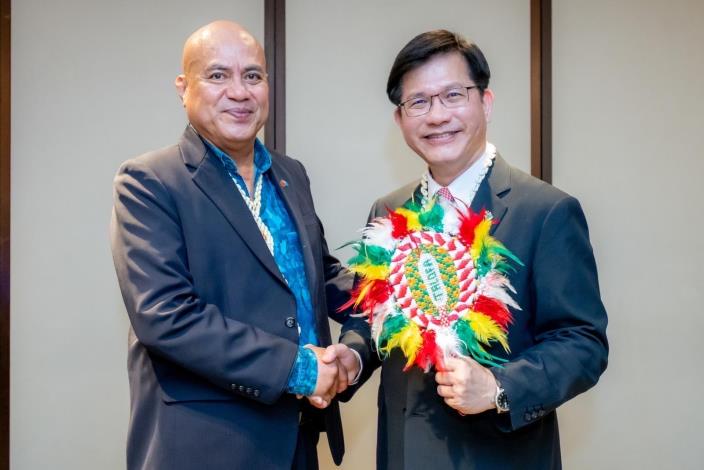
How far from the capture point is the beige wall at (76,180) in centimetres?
239

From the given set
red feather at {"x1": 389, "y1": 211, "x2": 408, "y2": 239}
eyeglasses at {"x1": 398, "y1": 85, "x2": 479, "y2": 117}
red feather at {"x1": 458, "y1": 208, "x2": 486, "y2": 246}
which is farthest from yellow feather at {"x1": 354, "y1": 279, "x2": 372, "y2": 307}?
eyeglasses at {"x1": 398, "y1": 85, "x2": 479, "y2": 117}

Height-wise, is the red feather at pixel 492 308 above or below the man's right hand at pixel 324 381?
above

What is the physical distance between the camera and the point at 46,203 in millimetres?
2400

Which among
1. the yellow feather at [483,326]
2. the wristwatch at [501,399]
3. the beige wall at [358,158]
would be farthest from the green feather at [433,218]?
the beige wall at [358,158]

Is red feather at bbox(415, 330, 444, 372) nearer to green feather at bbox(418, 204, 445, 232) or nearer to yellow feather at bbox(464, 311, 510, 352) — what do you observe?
yellow feather at bbox(464, 311, 510, 352)

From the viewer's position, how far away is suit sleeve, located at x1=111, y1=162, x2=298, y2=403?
1.43 metres

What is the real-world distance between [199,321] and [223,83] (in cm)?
65

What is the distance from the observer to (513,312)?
1465 mm

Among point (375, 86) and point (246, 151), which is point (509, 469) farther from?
point (375, 86)

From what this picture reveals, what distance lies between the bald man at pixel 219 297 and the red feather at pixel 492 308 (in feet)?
1.43

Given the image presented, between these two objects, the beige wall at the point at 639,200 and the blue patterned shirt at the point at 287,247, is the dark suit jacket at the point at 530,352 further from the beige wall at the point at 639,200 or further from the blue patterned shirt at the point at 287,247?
the beige wall at the point at 639,200

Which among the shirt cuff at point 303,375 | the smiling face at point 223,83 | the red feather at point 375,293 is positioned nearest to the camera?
the red feather at point 375,293

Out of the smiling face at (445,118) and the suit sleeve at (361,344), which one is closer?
the smiling face at (445,118)

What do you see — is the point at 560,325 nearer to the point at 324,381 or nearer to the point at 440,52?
the point at 324,381
